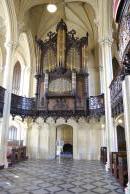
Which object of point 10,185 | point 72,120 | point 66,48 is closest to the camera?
point 10,185

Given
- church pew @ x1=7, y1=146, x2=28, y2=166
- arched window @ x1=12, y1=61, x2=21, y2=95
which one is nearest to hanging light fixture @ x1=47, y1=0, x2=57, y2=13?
arched window @ x1=12, y1=61, x2=21, y2=95

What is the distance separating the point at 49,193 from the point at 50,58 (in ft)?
35.7

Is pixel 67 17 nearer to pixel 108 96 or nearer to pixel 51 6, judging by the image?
pixel 51 6

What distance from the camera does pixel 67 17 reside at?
1672 cm

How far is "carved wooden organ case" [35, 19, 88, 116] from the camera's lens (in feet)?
43.8

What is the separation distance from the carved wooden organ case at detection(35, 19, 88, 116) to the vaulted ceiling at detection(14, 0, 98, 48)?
2.11m

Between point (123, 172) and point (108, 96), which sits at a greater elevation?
point (108, 96)

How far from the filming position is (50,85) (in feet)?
45.0

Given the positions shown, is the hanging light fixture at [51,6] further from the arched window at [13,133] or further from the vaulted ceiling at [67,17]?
the arched window at [13,133]

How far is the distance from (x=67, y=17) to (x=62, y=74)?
6283mm

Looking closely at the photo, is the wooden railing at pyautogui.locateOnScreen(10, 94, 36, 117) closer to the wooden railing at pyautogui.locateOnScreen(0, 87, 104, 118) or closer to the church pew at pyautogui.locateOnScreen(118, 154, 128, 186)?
the wooden railing at pyautogui.locateOnScreen(0, 87, 104, 118)

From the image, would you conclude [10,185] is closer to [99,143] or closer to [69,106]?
[69,106]

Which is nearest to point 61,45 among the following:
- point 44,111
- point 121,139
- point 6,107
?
point 44,111

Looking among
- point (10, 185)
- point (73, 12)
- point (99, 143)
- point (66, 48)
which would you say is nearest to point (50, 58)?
point (66, 48)
